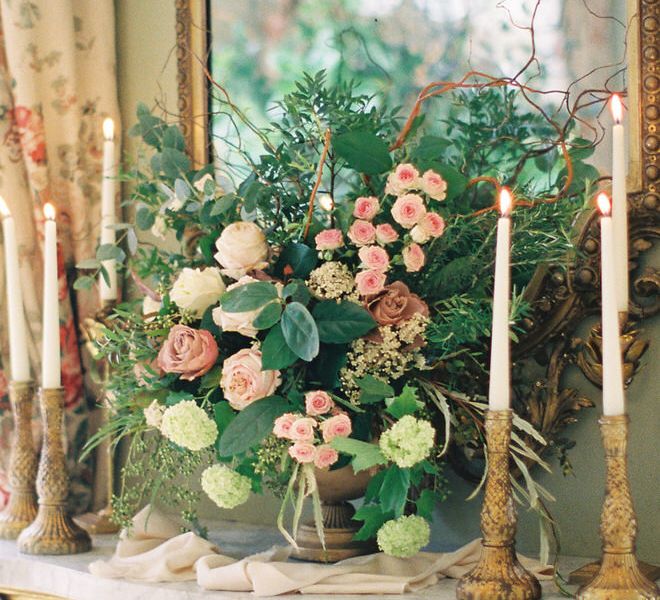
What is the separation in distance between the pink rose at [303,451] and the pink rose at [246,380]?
76 mm

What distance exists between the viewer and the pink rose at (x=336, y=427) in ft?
3.81

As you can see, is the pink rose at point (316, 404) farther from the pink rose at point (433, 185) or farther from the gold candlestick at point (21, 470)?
the gold candlestick at point (21, 470)

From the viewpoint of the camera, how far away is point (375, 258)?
3.94 ft

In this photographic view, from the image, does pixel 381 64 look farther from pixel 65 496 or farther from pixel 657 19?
pixel 65 496

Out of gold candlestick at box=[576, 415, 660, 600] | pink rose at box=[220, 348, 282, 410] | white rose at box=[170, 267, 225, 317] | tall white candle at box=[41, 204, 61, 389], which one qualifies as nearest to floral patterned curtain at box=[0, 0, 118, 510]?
tall white candle at box=[41, 204, 61, 389]

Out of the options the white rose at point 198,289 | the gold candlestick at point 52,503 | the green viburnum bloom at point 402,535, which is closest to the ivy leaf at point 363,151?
the white rose at point 198,289

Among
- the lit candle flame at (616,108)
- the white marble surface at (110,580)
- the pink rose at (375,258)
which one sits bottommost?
the white marble surface at (110,580)

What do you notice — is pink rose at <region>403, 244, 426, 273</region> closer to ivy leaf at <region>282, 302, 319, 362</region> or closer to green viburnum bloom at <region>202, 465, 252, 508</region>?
ivy leaf at <region>282, 302, 319, 362</region>

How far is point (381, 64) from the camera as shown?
150 cm

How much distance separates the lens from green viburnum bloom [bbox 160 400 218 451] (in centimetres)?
119

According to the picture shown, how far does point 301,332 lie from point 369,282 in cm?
11

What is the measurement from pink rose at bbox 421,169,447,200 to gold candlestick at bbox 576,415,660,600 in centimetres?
36

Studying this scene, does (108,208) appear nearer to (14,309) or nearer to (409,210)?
(14,309)

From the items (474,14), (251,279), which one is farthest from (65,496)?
(474,14)
